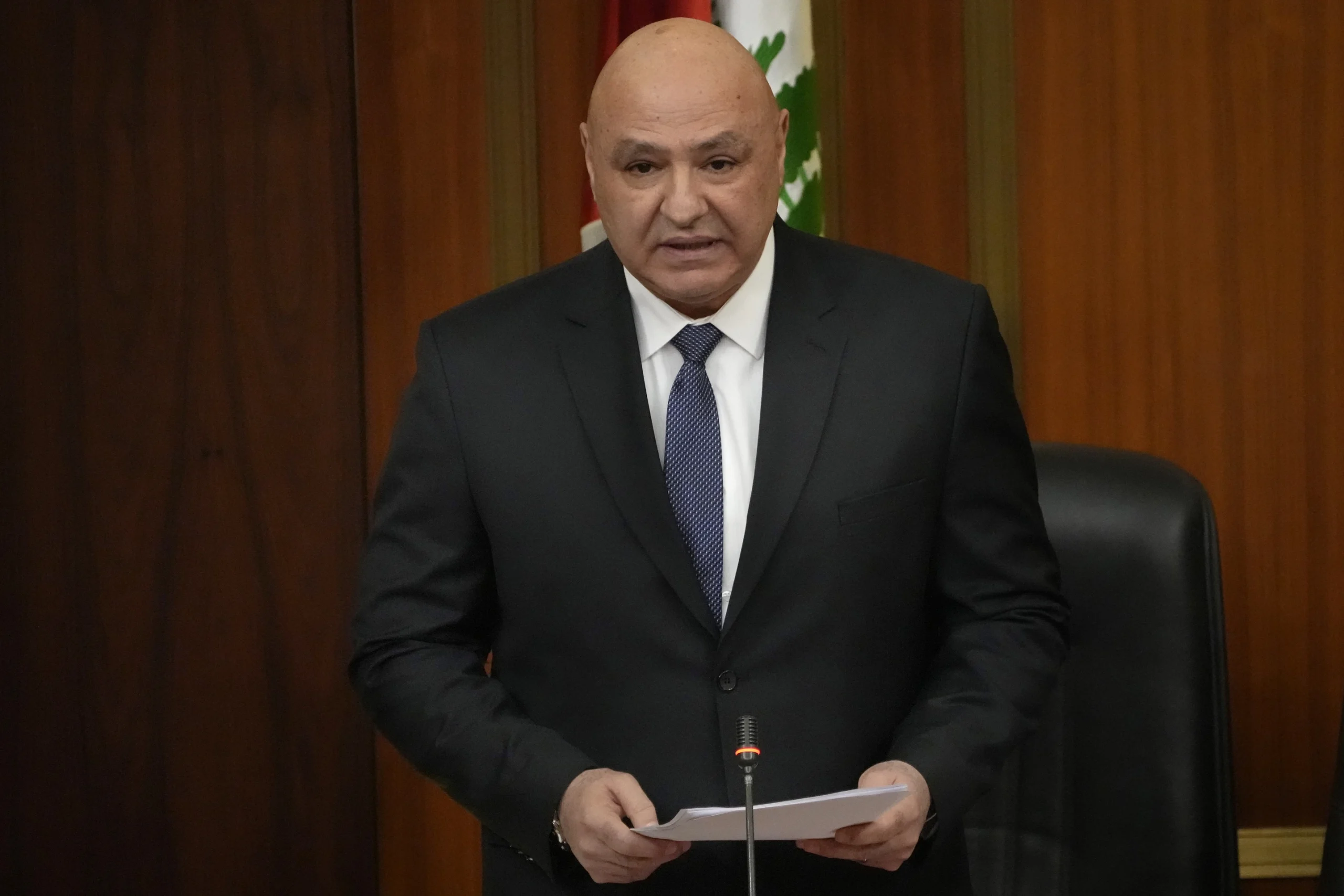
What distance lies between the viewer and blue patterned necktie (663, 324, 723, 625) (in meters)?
1.65

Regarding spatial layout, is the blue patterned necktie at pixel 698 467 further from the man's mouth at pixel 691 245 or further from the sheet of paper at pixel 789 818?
the sheet of paper at pixel 789 818

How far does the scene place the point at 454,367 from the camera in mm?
1759

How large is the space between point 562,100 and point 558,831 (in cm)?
198

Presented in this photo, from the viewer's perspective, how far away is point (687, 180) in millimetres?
1643

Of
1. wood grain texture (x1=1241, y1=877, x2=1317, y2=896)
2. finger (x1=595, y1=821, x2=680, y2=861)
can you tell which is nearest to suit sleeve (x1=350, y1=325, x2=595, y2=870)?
finger (x1=595, y1=821, x2=680, y2=861)

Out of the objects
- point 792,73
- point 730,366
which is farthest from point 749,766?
point 792,73

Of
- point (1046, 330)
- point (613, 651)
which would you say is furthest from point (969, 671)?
point (1046, 330)

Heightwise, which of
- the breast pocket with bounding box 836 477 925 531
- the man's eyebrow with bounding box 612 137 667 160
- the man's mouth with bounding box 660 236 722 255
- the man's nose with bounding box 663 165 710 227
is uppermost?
the man's eyebrow with bounding box 612 137 667 160

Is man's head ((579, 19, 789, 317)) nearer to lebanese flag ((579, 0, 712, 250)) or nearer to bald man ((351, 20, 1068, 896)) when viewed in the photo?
bald man ((351, 20, 1068, 896))

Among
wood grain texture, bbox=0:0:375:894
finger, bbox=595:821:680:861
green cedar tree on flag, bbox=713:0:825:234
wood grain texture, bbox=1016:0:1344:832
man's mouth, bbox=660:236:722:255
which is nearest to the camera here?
finger, bbox=595:821:680:861

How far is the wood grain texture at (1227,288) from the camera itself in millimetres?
3104

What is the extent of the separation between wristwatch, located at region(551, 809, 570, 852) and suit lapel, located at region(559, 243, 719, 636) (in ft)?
0.81

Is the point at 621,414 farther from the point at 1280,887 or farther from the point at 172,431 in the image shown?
the point at 1280,887

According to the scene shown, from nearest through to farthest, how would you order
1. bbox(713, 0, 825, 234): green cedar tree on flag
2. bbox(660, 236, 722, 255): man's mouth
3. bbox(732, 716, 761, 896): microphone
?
1. bbox(732, 716, 761, 896): microphone
2. bbox(660, 236, 722, 255): man's mouth
3. bbox(713, 0, 825, 234): green cedar tree on flag
